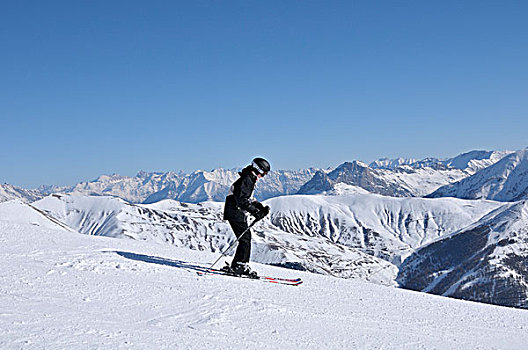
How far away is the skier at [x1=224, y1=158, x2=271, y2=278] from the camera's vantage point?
12.1 m

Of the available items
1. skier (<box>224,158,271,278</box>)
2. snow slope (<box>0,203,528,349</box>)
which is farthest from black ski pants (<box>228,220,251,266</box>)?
snow slope (<box>0,203,528,349</box>)

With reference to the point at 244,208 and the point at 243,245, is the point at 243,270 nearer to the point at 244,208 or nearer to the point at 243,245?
the point at 243,245

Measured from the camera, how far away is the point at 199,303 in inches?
353

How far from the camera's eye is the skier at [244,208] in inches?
476

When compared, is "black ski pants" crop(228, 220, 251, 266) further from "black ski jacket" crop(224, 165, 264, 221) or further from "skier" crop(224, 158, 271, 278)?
"black ski jacket" crop(224, 165, 264, 221)

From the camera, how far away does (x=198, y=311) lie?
8.43m

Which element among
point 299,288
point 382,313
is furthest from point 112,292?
point 382,313

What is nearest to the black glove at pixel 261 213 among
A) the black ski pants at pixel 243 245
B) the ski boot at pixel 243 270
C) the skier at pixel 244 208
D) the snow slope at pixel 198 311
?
the skier at pixel 244 208

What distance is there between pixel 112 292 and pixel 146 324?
2.29m

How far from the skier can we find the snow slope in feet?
2.46

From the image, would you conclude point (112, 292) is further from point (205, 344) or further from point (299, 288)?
point (299, 288)

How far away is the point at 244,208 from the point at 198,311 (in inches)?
166

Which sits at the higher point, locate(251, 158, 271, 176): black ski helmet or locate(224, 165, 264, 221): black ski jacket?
locate(251, 158, 271, 176): black ski helmet

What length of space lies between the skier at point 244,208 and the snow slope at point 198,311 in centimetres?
75
